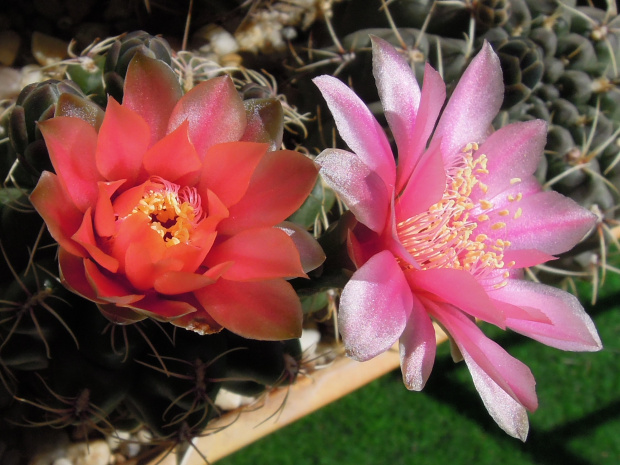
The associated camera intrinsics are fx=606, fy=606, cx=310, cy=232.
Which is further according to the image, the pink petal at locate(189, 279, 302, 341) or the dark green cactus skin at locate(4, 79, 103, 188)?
the dark green cactus skin at locate(4, 79, 103, 188)

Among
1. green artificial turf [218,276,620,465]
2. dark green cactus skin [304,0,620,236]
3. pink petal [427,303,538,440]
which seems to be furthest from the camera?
green artificial turf [218,276,620,465]

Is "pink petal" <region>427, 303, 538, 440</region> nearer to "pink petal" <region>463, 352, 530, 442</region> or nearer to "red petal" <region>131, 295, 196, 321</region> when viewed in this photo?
"pink petal" <region>463, 352, 530, 442</region>

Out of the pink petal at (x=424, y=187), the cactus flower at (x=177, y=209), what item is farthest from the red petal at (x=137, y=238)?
the pink petal at (x=424, y=187)

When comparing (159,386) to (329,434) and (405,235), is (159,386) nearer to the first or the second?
(405,235)

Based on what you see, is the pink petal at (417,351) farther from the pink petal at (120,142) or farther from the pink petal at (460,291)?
the pink petal at (120,142)

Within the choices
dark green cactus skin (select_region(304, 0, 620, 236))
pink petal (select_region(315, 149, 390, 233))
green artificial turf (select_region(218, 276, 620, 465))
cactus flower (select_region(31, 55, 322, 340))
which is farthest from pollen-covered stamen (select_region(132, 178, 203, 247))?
green artificial turf (select_region(218, 276, 620, 465))

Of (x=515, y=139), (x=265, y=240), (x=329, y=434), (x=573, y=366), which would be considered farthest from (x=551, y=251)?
(x=573, y=366)

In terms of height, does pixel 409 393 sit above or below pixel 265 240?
below
